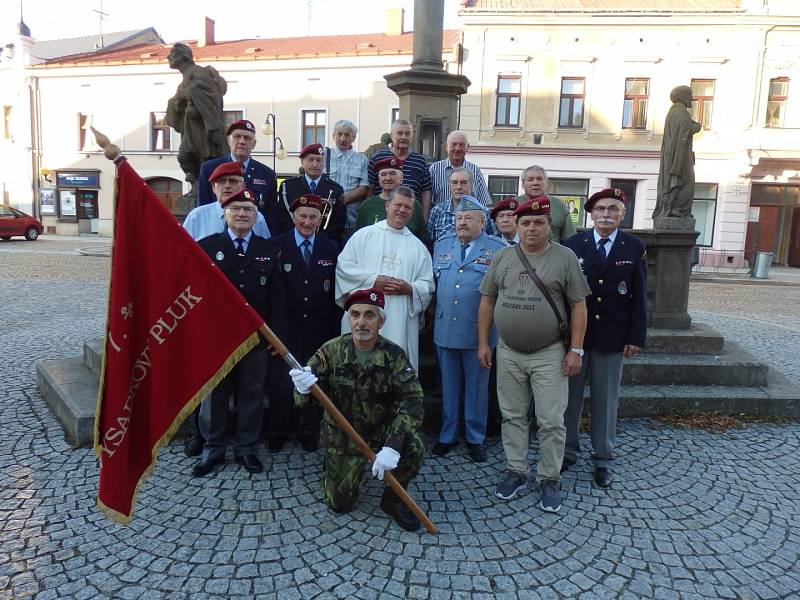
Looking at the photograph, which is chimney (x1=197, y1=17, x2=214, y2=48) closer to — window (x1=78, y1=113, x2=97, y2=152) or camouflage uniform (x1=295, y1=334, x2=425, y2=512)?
window (x1=78, y1=113, x2=97, y2=152)

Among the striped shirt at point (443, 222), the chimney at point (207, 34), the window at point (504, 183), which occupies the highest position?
the chimney at point (207, 34)

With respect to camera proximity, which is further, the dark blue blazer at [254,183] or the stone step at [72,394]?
the dark blue blazer at [254,183]

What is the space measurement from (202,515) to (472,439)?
1.98 meters

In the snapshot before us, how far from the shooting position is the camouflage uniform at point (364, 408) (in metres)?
3.45

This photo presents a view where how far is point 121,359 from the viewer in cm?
278

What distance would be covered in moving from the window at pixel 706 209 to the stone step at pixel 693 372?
19.0 meters

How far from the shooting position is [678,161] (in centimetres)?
684

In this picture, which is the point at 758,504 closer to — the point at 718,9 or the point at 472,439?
the point at 472,439

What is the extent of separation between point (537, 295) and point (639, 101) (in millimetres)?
22327

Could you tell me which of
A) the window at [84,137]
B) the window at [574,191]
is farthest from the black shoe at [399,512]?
the window at [84,137]

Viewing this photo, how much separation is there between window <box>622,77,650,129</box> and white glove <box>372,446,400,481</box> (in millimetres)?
22814

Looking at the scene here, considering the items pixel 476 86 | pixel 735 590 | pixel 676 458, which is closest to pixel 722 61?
pixel 476 86

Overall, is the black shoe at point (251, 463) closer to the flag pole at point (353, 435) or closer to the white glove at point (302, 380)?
the flag pole at point (353, 435)

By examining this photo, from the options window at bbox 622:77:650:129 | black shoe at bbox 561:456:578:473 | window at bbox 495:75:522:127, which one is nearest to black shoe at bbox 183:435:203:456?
black shoe at bbox 561:456:578:473
